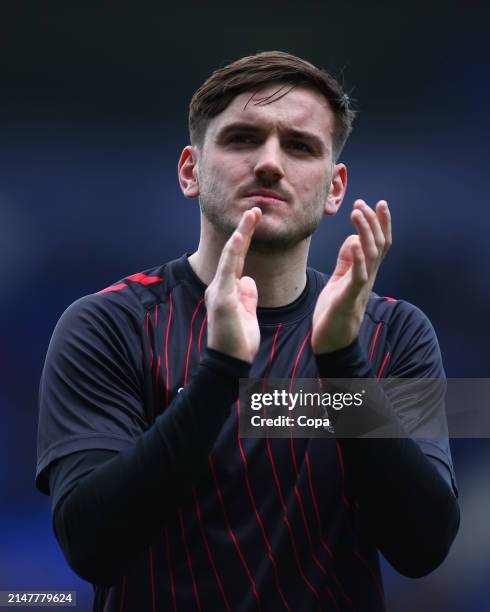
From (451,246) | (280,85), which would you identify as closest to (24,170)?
(451,246)

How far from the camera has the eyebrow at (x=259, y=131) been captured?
5.54 ft

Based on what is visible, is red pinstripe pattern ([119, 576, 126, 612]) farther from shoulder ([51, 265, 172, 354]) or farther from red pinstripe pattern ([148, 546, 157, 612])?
shoulder ([51, 265, 172, 354])

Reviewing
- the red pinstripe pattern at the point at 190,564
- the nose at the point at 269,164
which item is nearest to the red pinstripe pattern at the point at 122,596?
the red pinstripe pattern at the point at 190,564

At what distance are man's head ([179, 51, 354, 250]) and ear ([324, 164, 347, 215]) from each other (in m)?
0.01

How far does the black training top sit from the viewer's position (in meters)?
1.38

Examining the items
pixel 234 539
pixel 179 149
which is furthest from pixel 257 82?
pixel 179 149

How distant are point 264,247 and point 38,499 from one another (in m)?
2.46

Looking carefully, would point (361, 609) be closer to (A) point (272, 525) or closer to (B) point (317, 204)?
(A) point (272, 525)

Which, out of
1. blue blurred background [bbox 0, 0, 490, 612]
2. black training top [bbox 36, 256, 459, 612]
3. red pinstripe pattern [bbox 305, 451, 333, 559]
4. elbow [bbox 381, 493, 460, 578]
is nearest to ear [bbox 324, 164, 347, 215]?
black training top [bbox 36, 256, 459, 612]

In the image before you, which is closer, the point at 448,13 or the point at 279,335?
the point at 279,335

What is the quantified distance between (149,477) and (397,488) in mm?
435

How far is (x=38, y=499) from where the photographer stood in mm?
3645

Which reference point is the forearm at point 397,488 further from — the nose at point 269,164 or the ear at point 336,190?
the ear at point 336,190

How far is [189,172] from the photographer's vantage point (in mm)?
1886
